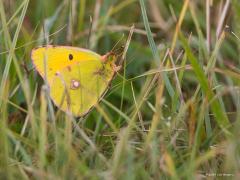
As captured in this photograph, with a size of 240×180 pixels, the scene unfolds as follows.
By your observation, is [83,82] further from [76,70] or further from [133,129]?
[133,129]

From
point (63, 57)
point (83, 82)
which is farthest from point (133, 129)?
point (63, 57)

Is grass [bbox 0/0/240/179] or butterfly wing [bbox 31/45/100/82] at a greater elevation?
butterfly wing [bbox 31/45/100/82]

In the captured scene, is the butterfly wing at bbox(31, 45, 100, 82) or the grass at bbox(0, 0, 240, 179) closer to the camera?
the grass at bbox(0, 0, 240, 179)

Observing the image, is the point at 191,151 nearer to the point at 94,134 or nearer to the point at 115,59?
the point at 94,134

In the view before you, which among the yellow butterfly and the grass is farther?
the yellow butterfly

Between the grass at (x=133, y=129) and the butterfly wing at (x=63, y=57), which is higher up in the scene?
the butterfly wing at (x=63, y=57)

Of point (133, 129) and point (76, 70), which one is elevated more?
point (76, 70)
